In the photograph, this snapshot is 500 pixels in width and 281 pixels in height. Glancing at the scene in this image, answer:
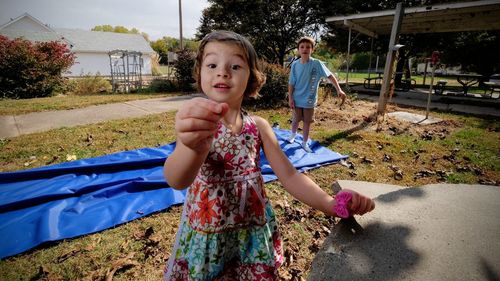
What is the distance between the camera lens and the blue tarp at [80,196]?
2967 millimetres

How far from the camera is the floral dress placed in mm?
1358

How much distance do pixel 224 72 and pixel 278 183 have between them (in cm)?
317

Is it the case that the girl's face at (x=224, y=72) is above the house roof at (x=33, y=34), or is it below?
below

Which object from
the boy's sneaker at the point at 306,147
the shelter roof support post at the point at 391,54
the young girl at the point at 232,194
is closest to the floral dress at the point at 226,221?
the young girl at the point at 232,194

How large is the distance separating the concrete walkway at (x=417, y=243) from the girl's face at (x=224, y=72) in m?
0.85

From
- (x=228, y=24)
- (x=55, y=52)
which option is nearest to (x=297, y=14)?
(x=228, y=24)

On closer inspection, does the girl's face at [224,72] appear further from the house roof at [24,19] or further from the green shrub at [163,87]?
the house roof at [24,19]

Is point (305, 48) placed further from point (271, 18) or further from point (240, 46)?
point (271, 18)

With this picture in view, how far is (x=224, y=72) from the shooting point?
1249 millimetres

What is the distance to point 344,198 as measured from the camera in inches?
48.5

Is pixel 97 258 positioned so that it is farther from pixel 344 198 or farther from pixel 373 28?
pixel 373 28

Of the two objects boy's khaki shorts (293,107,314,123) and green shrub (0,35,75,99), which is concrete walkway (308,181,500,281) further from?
green shrub (0,35,75,99)

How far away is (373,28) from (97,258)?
54.0ft

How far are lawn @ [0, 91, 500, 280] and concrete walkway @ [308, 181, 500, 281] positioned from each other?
4.52ft
